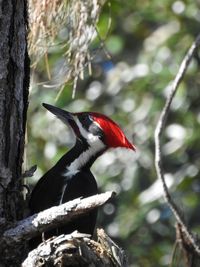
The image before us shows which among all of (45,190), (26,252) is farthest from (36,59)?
(26,252)

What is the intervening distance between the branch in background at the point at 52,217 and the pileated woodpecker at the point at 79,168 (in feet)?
2.04

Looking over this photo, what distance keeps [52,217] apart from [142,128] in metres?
2.99

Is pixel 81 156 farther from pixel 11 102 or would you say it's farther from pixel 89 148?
pixel 11 102

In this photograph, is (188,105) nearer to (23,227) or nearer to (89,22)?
Answer: (89,22)

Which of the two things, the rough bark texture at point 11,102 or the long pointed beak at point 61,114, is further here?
the long pointed beak at point 61,114

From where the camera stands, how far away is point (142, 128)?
5.89 metres

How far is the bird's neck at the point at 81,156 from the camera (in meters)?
4.05

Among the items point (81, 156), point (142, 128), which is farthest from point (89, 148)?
point (142, 128)

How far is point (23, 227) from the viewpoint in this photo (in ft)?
10.1

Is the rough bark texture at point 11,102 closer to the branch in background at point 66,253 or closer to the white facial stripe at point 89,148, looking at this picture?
the branch in background at point 66,253

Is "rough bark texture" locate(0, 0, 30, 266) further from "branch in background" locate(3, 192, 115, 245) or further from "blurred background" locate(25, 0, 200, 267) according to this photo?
"blurred background" locate(25, 0, 200, 267)

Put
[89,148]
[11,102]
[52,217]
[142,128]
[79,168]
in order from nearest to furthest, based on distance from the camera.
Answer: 1. [52,217]
2. [11,102]
3. [79,168]
4. [89,148]
5. [142,128]

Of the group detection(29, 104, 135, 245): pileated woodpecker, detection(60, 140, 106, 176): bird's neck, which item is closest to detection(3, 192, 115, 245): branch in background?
detection(29, 104, 135, 245): pileated woodpecker

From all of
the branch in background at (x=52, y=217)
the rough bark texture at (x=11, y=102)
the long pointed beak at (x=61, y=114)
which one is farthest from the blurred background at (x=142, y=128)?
the branch in background at (x=52, y=217)
